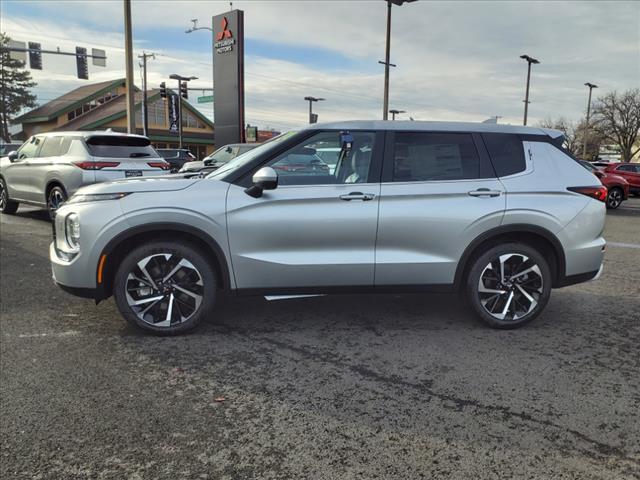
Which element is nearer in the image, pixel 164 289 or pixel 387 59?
pixel 164 289

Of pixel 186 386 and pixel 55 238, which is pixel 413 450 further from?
pixel 55 238

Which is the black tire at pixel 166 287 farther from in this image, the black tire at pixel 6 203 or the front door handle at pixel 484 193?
the black tire at pixel 6 203

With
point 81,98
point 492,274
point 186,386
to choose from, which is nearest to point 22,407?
point 186,386

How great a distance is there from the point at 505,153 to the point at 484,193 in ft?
1.50

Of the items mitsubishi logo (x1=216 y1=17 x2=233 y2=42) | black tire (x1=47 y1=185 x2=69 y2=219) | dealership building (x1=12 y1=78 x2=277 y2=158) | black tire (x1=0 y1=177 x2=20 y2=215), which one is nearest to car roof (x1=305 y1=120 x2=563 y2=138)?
black tire (x1=47 y1=185 x2=69 y2=219)

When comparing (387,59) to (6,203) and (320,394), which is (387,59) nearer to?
(6,203)

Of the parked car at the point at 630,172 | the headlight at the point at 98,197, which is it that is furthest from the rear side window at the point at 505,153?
the parked car at the point at 630,172

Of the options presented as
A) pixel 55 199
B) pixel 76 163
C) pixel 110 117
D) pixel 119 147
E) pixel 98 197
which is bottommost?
pixel 55 199

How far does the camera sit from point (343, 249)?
4340 millimetres

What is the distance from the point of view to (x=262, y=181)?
4051mm

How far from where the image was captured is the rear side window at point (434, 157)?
4473mm

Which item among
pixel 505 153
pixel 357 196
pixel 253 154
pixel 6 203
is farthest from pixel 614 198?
pixel 6 203

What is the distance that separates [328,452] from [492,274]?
2465 millimetres

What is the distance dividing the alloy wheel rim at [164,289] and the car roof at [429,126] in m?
1.56
